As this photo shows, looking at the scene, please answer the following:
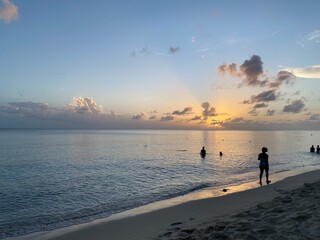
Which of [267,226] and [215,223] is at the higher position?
[267,226]

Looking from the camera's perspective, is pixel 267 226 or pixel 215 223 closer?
pixel 267 226

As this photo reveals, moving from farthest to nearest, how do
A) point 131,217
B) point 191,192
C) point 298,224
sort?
point 191,192
point 131,217
point 298,224

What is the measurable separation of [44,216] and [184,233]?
368 inches

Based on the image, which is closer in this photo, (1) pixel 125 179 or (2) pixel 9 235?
(2) pixel 9 235

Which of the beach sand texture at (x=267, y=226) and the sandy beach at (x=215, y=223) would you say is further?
the sandy beach at (x=215, y=223)

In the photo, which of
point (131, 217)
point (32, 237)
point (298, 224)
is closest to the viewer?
point (298, 224)

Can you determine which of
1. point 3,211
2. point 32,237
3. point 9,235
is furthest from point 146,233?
point 3,211

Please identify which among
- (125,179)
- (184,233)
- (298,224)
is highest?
(298,224)

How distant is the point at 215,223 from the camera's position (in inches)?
401

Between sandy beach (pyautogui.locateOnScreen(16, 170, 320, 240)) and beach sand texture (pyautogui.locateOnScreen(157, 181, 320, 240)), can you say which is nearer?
beach sand texture (pyautogui.locateOnScreen(157, 181, 320, 240))

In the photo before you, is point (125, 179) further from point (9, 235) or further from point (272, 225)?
point (272, 225)

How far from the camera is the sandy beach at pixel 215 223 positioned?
8.28 m

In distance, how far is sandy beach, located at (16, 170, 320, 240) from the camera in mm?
8281

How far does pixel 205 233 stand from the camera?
8.92m
